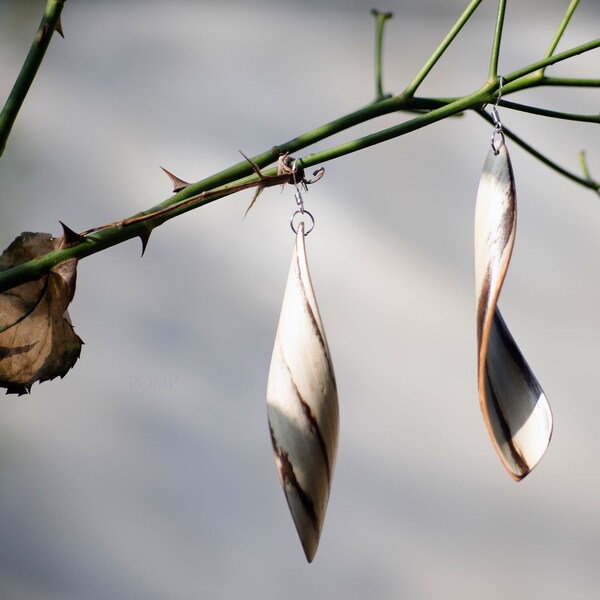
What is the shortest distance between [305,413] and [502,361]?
0.05 metres

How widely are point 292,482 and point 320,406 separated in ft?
0.07

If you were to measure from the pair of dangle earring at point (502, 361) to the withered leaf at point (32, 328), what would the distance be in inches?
4.8

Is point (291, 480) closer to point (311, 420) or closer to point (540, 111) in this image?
point (311, 420)

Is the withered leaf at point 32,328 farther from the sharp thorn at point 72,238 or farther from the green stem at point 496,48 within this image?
the green stem at point 496,48

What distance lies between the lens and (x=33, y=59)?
0.20m

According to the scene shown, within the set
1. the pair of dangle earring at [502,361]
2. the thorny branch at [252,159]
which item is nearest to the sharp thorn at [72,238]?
the thorny branch at [252,159]

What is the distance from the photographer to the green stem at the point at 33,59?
0.66 ft

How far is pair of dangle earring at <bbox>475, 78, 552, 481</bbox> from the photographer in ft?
0.56

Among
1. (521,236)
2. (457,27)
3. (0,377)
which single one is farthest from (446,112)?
(521,236)

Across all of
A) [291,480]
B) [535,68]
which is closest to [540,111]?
[535,68]

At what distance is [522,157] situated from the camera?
2.12 ft

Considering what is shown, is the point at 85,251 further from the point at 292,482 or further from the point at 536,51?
the point at 536,51

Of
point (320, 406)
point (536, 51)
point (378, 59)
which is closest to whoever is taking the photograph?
point (320, 406)

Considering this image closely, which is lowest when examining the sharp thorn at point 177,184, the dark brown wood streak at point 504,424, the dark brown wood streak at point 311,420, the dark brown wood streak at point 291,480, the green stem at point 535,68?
the dark brown wood streak at point 291,480
